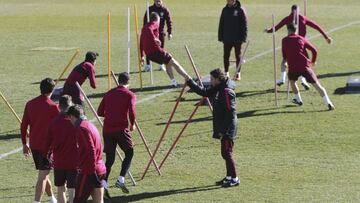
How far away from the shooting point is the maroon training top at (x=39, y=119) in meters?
15.2

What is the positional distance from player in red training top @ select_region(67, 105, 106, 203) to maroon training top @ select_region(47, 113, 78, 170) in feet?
2.10

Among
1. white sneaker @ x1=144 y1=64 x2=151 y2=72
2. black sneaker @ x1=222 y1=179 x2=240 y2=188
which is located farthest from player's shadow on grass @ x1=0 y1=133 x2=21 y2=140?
white sneaker @ x1=144 y1=64 x2=151 y2=72

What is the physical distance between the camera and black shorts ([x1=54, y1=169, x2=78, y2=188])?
14375mm

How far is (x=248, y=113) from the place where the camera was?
22.5 meters

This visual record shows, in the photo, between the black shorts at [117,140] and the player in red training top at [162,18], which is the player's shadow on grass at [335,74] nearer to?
the player in red training top at [162,18]

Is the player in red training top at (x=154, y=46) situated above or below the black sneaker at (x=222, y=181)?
above

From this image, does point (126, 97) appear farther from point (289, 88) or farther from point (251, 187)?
point (289, 88)

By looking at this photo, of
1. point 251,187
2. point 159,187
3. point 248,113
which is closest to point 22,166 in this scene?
point 159,187

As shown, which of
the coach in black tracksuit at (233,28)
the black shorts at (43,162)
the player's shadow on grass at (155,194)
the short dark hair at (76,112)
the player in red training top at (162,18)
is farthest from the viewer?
the player in red training top at (162,18)

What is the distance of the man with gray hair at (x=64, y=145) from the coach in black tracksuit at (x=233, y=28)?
12.1 metres

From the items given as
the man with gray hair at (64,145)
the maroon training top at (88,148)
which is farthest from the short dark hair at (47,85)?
the maroon training top at (88,148)

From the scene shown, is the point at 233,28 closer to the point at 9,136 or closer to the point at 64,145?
the point at 9,136

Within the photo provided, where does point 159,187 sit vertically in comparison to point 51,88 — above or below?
below

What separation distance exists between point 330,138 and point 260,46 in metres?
14.0
